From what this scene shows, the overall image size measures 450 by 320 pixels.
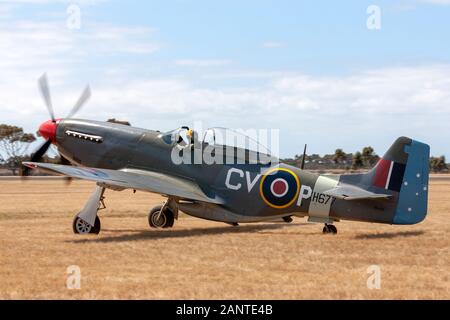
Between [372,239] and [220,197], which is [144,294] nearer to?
[372,239]

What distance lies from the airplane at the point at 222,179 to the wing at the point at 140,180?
0.02 m

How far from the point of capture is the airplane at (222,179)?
13.3 meters

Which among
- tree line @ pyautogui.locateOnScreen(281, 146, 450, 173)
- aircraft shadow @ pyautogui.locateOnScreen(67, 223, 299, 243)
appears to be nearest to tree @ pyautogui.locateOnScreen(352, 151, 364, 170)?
tree line @ pyautogui.locateOnScreen(281, 146, 450, 173)

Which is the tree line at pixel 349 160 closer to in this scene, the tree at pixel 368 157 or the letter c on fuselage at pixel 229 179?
the tree at pixel 368 157

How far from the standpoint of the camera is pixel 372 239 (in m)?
12.8

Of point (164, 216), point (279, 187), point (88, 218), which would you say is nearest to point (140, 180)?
point (164, 216)

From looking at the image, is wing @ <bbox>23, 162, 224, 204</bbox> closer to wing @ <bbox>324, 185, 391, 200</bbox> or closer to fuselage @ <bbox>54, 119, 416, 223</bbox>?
fuselage @ <bbox>54, 119, 416, 223</bbox>

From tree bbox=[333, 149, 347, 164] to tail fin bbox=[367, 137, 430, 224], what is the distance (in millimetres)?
104004

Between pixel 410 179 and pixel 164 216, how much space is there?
581 centimetres

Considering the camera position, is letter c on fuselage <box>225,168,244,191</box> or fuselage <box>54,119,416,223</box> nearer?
fuselage <box>54,119,416,223</box>

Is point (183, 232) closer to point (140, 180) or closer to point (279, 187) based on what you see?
point (140, 180)

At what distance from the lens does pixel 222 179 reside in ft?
49.7

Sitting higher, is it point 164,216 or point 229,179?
point 229,179

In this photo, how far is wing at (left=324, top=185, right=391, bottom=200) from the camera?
13258 millimetres
